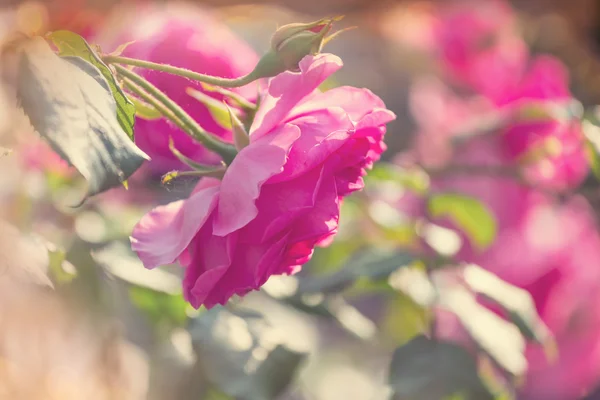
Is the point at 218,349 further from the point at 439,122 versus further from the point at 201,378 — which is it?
the point at 439,122

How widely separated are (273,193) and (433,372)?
0.16m

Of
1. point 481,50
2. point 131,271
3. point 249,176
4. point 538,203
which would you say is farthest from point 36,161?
point 481,50

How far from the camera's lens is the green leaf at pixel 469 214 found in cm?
40

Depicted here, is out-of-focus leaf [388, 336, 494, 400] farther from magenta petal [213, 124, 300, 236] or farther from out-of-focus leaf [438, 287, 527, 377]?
magenta petal [213, 124, 300, 236]

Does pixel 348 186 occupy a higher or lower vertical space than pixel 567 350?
higher

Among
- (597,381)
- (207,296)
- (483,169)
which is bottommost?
Result: (597,381)

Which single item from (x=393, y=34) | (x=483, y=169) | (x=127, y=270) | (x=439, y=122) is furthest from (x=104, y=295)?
(x=393, y=34)

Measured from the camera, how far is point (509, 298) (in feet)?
1.04

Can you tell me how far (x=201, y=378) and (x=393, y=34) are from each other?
1.93 ft

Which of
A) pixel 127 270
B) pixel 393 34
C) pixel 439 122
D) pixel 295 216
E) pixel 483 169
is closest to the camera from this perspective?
pixel 295 216

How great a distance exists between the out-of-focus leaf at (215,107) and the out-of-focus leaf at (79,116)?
3cm

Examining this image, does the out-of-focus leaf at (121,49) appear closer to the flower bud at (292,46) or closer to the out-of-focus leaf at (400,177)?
the flower bud at (292,46)

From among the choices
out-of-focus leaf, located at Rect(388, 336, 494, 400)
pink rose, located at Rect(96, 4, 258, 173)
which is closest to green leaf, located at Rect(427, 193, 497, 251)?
out-of-focus leaf, located at Rect(388, 336, 494, 400)

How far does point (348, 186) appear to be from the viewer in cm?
18
